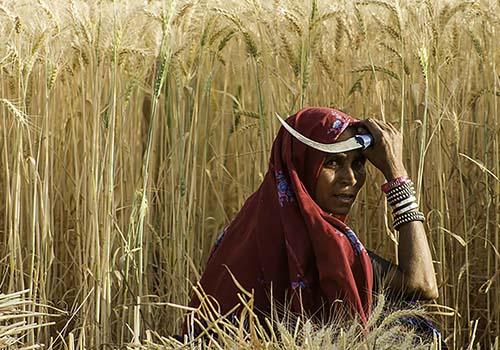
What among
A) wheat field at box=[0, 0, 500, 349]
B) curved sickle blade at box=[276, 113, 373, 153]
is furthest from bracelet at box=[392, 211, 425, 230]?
wheat field at box=[0, 0, 500, 349]

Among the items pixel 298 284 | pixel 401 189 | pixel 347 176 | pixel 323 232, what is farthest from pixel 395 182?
pixel 298 284

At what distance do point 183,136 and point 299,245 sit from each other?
1068 mm

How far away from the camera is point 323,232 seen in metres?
2.81

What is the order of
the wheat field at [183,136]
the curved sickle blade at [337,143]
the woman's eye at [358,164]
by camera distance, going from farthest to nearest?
the wheat field at [183,136]
the woman's eye at [358,164]
the curved sickle blade at [337,143]

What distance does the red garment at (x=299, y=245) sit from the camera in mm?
2811

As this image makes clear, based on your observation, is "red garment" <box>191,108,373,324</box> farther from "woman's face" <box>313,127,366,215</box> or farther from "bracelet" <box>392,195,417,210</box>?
"bracelet" <box>392,195,417,210</box>

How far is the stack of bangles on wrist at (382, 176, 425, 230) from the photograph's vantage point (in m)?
2.84

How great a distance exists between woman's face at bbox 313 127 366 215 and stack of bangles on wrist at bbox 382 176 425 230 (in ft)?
0.31

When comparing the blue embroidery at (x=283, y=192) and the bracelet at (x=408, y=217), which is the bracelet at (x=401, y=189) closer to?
the bracelet at (x=408, y=217)

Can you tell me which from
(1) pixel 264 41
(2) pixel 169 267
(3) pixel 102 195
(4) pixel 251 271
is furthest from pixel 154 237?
(4) pixel 251 271

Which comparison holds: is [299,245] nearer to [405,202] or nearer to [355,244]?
[355,244]

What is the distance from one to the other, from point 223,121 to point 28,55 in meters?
1.02

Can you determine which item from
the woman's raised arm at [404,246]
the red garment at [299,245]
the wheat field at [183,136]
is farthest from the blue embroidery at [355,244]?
the wheat field at [183,136]

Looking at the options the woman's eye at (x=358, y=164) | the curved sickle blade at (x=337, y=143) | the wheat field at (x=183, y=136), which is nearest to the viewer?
the curved sickle blade at (x=337, y=143)
